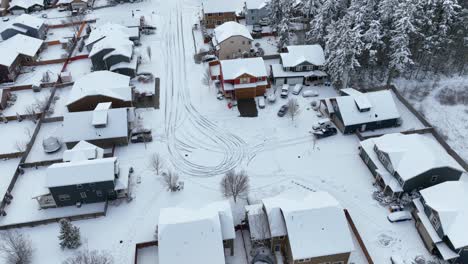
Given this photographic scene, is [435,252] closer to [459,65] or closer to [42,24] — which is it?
[459,65]

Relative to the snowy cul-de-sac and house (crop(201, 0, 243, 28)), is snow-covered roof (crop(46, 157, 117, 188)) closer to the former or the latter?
the snowy cul-de-sac

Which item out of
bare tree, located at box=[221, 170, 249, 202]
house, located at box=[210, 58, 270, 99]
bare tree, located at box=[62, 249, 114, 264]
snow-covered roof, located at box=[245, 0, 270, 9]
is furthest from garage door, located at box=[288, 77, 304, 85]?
bare tree, located at box=[62, 249, 114, 264]

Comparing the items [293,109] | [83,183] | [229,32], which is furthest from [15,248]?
[229,32]

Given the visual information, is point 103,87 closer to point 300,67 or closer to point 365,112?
point 300,67

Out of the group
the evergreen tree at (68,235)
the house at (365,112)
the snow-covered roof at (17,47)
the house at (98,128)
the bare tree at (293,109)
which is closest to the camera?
the evergreen tree at (68,235)

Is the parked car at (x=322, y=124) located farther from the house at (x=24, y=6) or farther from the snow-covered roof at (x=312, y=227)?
the house at (x=24, y=6)

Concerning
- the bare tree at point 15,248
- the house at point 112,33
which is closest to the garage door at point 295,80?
the house at point 112,33
